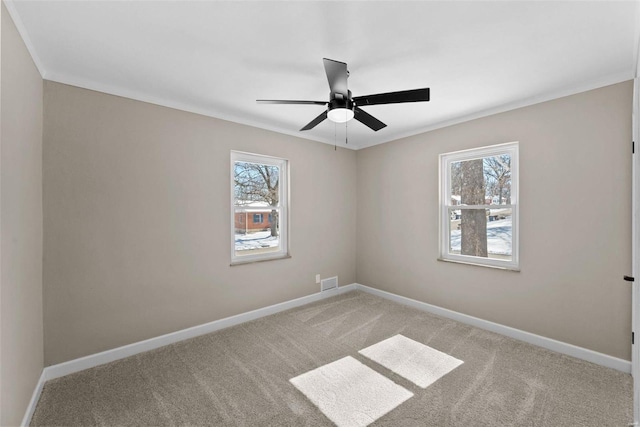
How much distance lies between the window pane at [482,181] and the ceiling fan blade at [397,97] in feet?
6.04

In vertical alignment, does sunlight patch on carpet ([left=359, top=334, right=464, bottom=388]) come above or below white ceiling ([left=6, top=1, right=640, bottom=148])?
below

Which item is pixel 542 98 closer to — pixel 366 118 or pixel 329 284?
pixel 366 118

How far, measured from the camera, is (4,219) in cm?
147

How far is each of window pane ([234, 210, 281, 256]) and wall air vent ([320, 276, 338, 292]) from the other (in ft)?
3.13

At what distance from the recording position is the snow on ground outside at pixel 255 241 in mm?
3523

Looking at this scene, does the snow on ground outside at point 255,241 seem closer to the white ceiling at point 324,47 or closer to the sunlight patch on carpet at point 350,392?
the white ceiling at point 324,47

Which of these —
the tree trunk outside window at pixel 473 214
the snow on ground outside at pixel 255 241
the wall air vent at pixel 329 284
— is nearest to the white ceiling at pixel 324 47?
the tree trunk outside window at pixel 473 214

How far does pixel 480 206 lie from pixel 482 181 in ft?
1.01

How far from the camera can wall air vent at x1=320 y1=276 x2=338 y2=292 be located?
4289 millimetres

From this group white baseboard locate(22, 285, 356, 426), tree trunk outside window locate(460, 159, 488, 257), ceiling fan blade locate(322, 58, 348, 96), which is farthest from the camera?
tree trunk outside window locate(460, 159, 488, 257)

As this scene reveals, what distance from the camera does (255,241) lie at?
3.68 metres

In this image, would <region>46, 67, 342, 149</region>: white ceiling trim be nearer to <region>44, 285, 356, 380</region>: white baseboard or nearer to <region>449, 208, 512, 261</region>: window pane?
<region>44, 285, 356, 380</region>: white baseboard

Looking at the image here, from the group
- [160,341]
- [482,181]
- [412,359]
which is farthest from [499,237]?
[160,341]

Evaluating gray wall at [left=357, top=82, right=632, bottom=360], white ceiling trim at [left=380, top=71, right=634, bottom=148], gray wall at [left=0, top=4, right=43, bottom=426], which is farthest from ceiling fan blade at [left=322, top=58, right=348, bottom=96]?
gray wall at [left=357, top=82, right=632, bottom=360]
